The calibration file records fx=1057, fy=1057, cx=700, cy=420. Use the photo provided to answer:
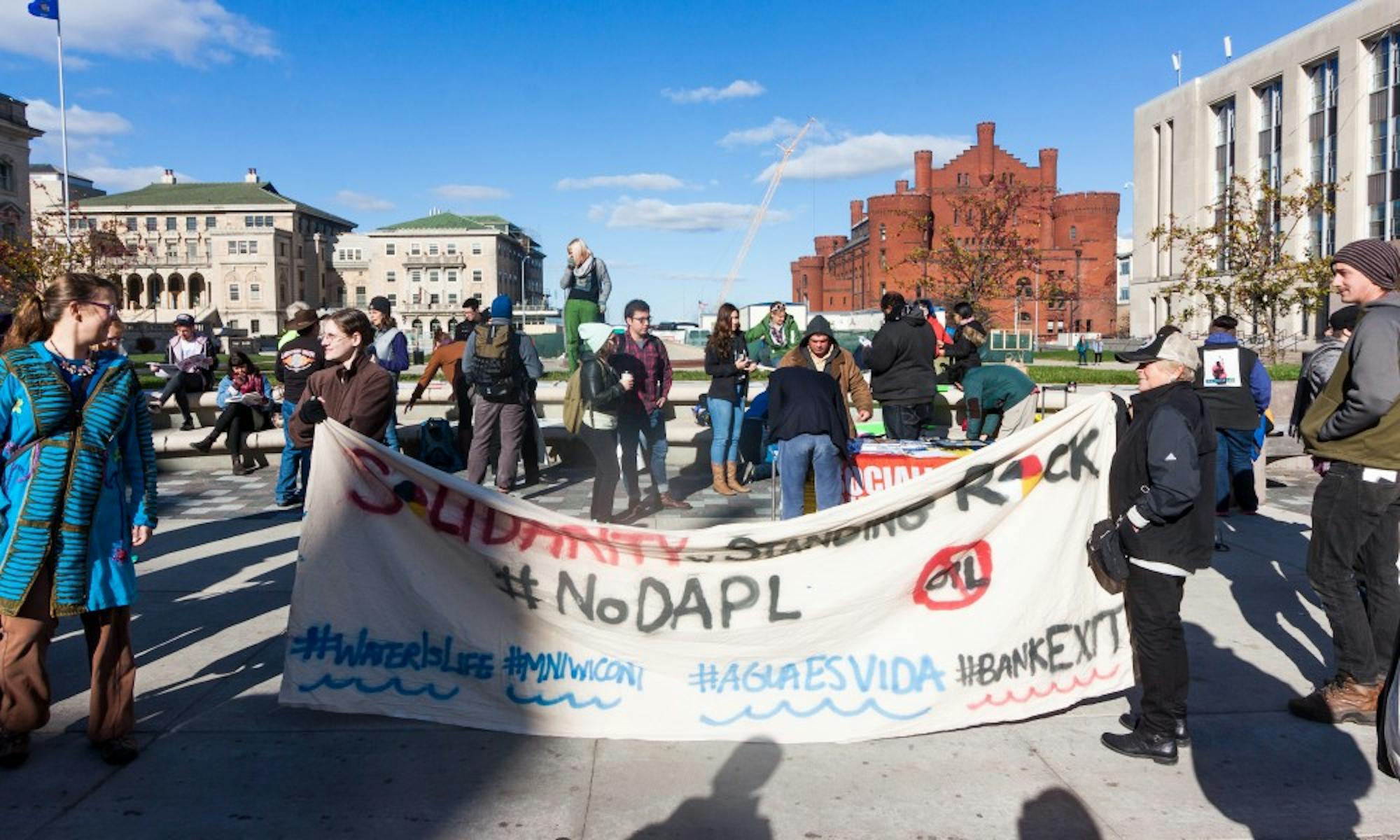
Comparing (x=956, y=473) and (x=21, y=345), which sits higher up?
(x=21, y=345)

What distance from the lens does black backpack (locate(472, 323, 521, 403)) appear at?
10.1m

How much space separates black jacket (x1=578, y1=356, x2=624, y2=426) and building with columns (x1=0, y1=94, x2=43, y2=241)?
A: 8528 centimetres

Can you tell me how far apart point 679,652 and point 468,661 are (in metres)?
0.94

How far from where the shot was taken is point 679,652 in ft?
15.0

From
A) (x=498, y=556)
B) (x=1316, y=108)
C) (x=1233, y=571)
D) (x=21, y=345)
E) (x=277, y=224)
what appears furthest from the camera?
(x=277, y=224)

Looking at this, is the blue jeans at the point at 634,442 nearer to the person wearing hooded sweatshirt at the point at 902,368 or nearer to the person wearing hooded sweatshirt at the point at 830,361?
the person wearing hooded sweatshirt at the point at 830,361

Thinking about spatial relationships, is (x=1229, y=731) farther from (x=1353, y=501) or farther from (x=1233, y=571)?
(x=1233, y=571)

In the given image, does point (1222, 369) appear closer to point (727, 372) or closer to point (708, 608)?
point (727, 372)

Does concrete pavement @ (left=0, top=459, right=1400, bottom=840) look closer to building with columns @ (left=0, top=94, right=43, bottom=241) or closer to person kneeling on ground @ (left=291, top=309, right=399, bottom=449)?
person kneeling on ground @ (left=291, top=309, right=399, bottom=449)

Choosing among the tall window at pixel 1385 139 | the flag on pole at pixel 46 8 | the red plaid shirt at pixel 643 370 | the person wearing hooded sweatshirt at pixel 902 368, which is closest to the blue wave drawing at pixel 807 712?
the red plaid shirt at pixel 643 370

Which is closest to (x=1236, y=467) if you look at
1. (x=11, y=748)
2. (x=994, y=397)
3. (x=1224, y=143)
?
(x=994, y=397)

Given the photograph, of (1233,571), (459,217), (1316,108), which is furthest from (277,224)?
(1233,571)

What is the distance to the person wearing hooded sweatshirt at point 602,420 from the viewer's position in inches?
350

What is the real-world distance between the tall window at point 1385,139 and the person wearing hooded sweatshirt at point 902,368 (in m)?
45.5
